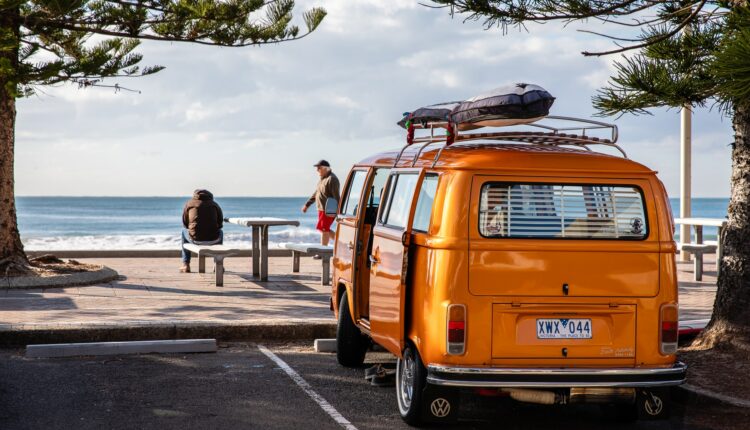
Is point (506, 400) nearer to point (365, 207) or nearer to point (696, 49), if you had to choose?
point (365, 207)

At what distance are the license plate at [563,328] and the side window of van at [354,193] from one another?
8.51ft

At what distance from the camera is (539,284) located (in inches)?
253

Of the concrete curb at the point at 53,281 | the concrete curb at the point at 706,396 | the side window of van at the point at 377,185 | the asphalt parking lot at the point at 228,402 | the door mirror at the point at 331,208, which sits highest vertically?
the side window of van at the point at 377,185

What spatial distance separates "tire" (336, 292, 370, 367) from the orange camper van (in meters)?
1.99

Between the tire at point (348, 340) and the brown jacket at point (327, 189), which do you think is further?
the brown jacket at point (327, 189)

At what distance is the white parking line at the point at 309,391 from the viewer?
689 cm

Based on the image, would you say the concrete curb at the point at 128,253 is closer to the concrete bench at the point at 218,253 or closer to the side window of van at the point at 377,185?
the concrete bench at the point at 218,253

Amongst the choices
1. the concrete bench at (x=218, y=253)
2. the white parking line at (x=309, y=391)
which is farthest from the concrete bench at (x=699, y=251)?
the white parking line at (x=309, y=391)

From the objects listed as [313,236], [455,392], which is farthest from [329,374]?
[313,236]

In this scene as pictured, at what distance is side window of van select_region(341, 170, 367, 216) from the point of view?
878 centimetres

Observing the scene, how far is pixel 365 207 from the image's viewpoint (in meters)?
8.32

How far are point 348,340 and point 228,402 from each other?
1.71 meters

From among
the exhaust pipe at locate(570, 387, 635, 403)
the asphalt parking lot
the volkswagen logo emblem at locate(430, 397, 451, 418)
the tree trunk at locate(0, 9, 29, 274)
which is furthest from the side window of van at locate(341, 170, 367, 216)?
the tree trunk at locate(0, 9, 29, 274)

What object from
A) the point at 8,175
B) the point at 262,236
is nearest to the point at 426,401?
the point at 262,236
